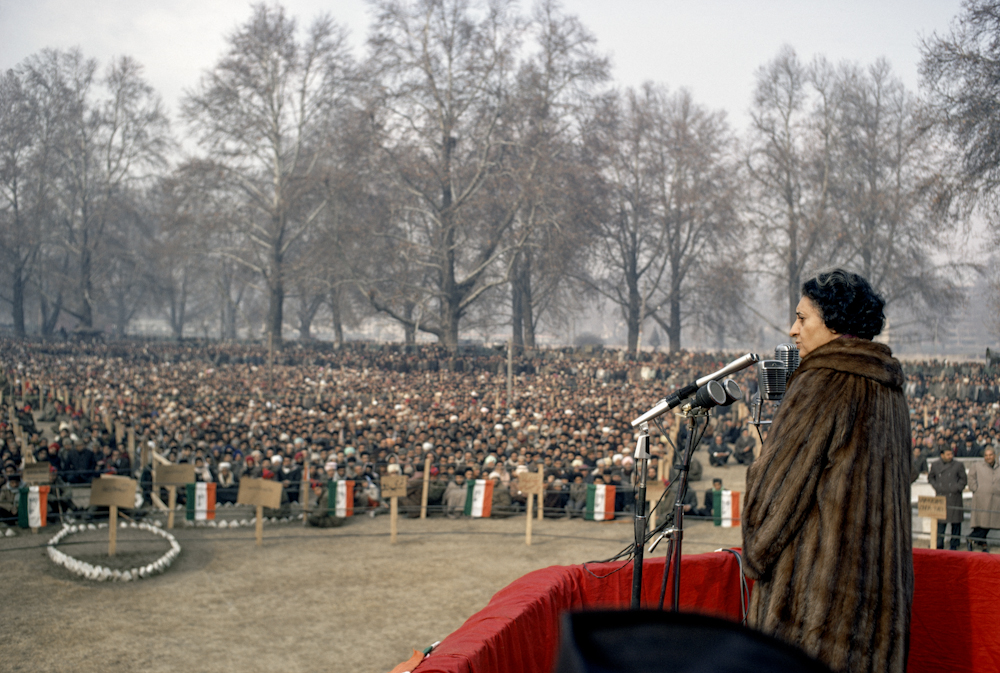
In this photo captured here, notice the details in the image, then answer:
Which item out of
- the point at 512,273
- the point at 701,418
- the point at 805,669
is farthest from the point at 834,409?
the point at 512,273

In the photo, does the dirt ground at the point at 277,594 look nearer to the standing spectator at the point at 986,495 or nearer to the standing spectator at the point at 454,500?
the standing spectator at the point at 454,500

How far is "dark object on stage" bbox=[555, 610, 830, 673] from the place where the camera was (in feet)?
2.59

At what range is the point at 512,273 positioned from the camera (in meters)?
33.9

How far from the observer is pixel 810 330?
2311 mm

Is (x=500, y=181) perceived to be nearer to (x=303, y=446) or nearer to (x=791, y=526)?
(x=303, y=446)

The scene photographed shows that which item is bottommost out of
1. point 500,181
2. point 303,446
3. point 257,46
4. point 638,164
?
point 303,446

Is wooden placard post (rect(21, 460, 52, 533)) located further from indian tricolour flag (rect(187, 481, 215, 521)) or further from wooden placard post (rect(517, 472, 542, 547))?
wooden placard post (rect(517, 472, 542, 547))

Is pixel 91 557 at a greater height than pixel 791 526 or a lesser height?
lesser

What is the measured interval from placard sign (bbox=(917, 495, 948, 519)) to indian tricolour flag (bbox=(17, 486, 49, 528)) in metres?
12.9

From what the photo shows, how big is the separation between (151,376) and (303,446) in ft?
39.8

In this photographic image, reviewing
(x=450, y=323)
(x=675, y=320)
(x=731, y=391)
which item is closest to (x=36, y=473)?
(x=731, y=391)

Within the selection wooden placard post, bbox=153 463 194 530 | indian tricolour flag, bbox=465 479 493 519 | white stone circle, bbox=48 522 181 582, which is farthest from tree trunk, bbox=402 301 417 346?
white stone circle, bbox=48 522 181 582

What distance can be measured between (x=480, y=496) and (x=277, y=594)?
4.87m

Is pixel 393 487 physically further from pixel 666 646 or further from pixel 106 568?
pixel 666 646
